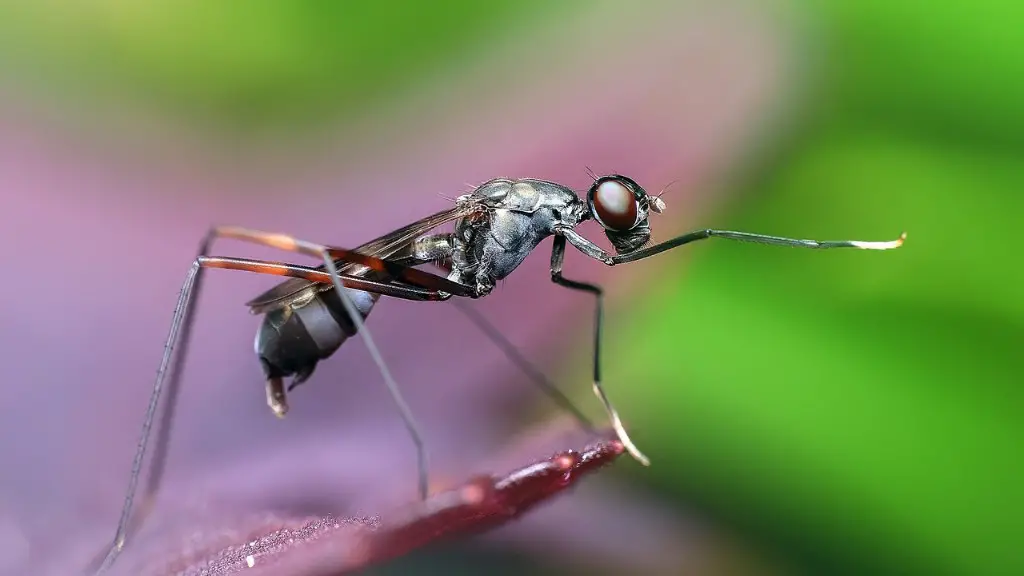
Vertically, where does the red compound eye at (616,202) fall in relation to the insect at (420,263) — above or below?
above

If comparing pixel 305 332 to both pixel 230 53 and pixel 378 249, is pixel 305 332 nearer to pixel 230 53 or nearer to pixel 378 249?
pixel 378 249

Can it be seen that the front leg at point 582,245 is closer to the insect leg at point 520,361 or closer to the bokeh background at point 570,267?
the bokeh background at point 570,267

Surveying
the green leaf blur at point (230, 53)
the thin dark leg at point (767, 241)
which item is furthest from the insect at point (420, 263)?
the green leaf blur at point (230, 53)

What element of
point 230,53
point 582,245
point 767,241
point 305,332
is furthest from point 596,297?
point 230,53

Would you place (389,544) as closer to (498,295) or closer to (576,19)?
(498,295)

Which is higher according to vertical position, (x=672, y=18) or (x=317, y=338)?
(x=672, y=18)

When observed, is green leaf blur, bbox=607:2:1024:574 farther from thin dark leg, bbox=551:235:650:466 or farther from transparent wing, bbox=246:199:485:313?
transparent wing, bbox=246:199:485:313

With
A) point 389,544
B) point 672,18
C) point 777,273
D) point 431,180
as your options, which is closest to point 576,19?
point 672,18
